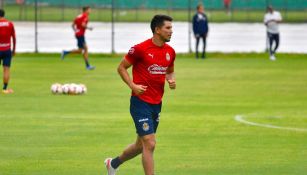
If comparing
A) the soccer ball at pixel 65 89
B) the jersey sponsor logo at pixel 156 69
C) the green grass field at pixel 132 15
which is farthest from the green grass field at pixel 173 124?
the green grass field at pixel 132 15

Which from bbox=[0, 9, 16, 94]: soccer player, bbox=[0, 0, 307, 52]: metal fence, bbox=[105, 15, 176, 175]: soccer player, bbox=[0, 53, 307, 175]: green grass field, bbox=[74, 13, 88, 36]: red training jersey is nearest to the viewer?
bbox=[105, 15, 176, 175]: soccer player

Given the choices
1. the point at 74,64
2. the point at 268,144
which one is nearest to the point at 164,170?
the point at 268,144

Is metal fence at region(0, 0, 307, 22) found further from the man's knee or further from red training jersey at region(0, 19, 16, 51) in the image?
the man's knee

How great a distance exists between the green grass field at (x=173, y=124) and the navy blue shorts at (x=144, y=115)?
165cm

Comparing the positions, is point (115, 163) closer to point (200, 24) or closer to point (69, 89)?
point (69, 89)

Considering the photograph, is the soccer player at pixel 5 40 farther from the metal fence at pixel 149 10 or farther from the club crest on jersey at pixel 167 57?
the metal fence at pixel 149 10

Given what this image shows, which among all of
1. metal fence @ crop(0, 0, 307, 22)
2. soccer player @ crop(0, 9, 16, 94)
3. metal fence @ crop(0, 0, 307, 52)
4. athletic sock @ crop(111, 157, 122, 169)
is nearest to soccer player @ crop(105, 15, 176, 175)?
athletic sock @ crop(111, 157, 122, 169)

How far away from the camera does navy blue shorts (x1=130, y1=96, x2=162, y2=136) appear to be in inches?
512

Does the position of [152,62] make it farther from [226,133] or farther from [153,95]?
[226,133]

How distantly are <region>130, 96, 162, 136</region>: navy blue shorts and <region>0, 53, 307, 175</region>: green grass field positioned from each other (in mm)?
1652

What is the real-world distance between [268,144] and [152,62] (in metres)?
5.38

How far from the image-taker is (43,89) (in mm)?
29453

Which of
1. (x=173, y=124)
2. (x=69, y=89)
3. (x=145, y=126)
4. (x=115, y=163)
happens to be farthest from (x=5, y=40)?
(x=145, y=126)

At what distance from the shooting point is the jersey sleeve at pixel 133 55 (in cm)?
1312
